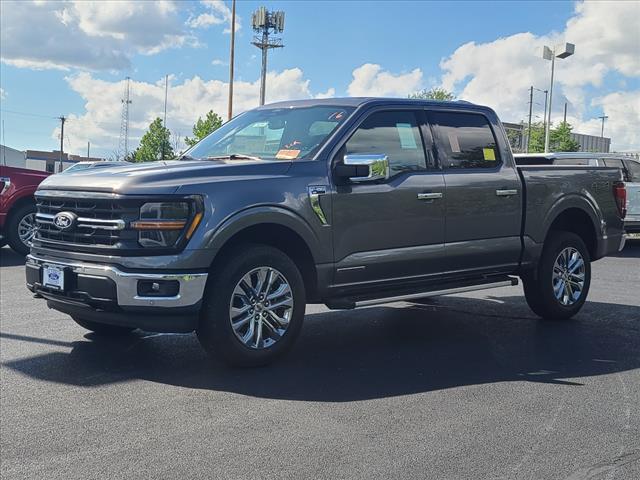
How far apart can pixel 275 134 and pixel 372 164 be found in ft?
3.39

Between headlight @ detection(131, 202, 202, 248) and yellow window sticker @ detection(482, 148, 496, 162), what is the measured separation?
322 cm

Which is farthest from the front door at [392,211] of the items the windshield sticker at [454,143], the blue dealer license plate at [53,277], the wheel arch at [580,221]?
the blue dealer license plate at [53,277]

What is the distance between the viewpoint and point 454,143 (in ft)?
21.8

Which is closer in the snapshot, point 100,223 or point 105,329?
point 100,223

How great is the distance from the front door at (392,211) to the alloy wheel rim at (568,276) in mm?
1783

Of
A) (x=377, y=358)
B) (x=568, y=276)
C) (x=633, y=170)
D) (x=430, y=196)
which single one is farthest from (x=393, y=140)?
(x=633, y=170)

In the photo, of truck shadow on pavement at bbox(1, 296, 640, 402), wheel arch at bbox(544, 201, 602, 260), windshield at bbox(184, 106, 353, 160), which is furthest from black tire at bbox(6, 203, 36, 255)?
wheel arch at bbox(544, 201, 602, 260)

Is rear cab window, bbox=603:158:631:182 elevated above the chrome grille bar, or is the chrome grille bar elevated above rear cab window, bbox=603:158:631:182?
rear cab window, bbox=603:158:631:182

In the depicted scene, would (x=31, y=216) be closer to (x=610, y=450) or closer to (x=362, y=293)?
(x=362, y=293)

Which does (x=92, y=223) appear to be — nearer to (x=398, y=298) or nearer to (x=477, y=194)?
(x=398, y=298)

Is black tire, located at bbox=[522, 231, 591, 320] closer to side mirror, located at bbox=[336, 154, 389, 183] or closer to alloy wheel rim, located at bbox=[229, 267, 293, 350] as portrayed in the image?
side mirror, located at bbox=[336, 154, 389, 183]

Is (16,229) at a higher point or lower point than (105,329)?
higher

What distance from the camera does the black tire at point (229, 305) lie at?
4.99m

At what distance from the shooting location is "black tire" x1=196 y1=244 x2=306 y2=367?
499 cm
